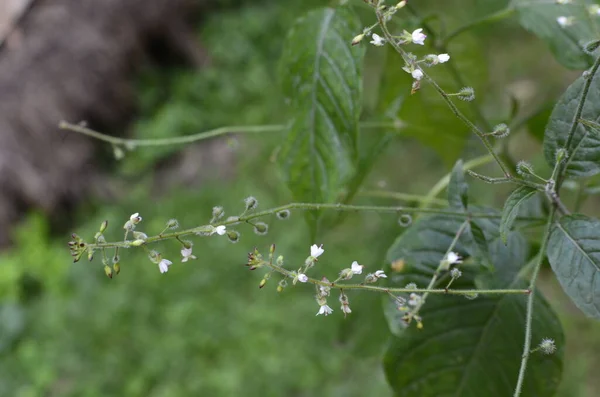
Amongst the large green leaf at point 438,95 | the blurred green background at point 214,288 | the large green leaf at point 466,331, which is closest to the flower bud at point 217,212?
the large green leaf at point 466,331

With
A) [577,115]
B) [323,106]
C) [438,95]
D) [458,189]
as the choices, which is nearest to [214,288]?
[438,95]

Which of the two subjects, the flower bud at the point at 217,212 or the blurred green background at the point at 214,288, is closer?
the flower bud at the point at 217,212

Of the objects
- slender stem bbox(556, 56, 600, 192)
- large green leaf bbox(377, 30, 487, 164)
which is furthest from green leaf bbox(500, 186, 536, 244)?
large green leaf bbox(377, 30, 487, 164)

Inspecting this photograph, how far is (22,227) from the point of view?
9.87 feet

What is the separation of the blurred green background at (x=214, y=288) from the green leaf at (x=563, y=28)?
2.80ft

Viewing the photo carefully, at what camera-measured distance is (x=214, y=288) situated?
2592 millimetres

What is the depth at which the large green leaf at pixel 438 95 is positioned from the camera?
101 centimetres

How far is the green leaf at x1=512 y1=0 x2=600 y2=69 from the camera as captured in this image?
30.7 inches

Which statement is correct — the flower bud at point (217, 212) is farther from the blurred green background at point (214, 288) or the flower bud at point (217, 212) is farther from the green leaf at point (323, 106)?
the blurred green background at point (214, 288)

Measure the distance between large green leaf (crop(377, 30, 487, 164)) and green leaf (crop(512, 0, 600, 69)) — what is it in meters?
0.14

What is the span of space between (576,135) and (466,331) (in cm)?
26

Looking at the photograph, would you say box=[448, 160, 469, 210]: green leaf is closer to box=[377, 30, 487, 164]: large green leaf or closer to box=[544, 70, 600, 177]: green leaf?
box=[544, 70, 600, 177]: green leaf

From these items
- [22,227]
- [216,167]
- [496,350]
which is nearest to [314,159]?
[496,350]

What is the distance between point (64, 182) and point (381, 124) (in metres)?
2.57
